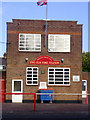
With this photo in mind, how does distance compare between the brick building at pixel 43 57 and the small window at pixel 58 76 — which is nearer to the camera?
the brick building at pixel 43 57

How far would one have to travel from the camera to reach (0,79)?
23.0m

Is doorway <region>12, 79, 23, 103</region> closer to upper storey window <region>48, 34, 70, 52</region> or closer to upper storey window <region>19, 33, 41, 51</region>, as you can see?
upper storey window <region>19, 33, 41, 51</region>

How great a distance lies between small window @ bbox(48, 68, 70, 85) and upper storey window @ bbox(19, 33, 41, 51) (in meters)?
2.43

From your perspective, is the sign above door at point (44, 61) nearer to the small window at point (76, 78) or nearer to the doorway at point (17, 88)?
the doorway at point (17, 88)

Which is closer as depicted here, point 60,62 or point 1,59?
point 60,62

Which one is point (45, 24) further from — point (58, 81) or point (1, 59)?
point (1, 59)

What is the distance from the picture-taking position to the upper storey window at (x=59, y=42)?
22844 millimetres

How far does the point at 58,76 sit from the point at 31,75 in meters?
2.44

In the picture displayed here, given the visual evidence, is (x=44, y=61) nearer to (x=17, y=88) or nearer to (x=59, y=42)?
(x=59, y=42)

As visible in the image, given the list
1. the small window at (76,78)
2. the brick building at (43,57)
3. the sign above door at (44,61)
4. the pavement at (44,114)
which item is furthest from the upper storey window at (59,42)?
the pavement at (44,114)

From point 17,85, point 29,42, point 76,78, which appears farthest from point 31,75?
point 76,78

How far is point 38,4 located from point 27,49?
13.4 ft

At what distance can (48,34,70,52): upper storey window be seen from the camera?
74.9 feet

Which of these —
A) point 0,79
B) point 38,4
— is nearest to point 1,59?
point 0,79
